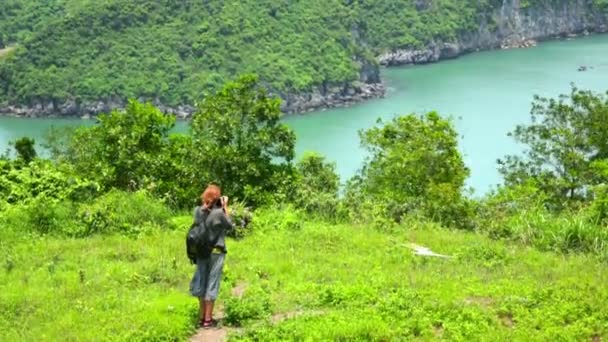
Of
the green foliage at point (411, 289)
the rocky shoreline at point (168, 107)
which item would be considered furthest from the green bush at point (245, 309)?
the rocky shoreline at point (168, 107)

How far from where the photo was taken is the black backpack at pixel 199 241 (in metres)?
7.69

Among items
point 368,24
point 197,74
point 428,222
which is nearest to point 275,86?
point 197,74

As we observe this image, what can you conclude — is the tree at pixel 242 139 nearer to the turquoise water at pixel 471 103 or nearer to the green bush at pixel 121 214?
the green bush at pixel 121 214

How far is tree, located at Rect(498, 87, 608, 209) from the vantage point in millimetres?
26094

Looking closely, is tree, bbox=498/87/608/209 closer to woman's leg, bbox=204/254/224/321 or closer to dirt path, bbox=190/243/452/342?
dirt path, bbox=190/243/452/342

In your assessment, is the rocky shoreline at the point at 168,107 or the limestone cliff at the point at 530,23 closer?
the rocky shoreline at the point at 168,107

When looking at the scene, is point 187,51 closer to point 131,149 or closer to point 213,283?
point 131,149

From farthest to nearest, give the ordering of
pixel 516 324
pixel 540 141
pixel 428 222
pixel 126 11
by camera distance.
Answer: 1. pixel 126 11
2. pixel 540 141
3. pixel 428 222
4. pixel 516 324

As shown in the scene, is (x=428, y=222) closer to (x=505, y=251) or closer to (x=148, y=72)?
(x=505, y=251)

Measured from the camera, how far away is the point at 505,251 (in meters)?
10.9

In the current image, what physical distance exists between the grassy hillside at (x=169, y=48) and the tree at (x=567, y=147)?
2431 inches

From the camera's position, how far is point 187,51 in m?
98.5

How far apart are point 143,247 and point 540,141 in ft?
69.6

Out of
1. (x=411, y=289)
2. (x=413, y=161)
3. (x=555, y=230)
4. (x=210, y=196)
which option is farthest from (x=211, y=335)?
(x=413, y=161)
